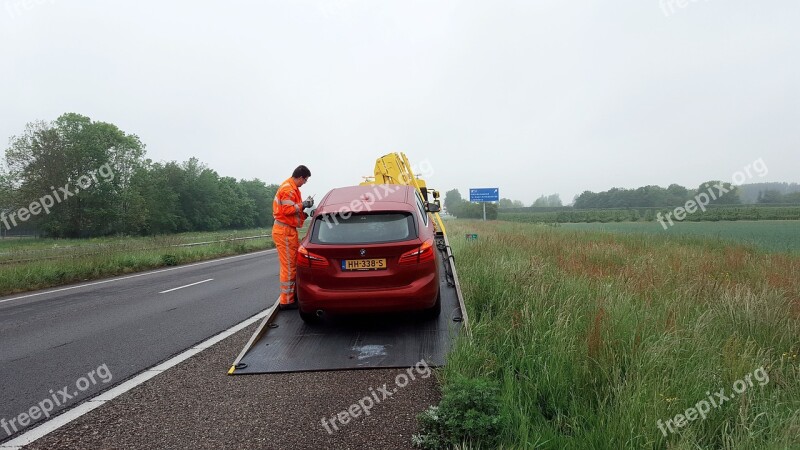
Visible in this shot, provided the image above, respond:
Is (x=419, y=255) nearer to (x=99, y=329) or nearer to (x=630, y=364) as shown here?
(x=630, y=364)

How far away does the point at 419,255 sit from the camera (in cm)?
475

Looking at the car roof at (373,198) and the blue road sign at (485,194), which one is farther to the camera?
the blue road sign at (485,194)

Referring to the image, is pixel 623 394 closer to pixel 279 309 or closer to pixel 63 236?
pixel 279 309

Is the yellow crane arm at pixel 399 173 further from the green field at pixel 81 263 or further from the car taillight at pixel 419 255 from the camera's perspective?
the green field at pixel 81 263

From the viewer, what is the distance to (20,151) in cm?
3994

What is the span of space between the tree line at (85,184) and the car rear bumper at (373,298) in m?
36.3

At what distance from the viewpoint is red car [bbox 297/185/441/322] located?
469cm

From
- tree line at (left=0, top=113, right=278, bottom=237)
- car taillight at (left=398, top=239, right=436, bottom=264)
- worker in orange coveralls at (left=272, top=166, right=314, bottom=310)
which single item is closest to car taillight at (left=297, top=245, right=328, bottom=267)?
car taillight at (left=398, top=239, right=436, bottom=264)

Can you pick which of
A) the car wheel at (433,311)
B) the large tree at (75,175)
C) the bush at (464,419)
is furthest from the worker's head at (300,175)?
the large tree at (75,175)

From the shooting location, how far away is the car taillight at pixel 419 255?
15.4 ft

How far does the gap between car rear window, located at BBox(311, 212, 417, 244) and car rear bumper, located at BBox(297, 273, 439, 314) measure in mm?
558

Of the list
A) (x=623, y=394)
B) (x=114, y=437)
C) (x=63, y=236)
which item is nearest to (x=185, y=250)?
(x=114, y=437)

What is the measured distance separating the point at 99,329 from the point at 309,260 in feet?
12.2

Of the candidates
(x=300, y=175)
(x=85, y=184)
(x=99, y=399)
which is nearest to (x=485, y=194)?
(x=300, y=175)
